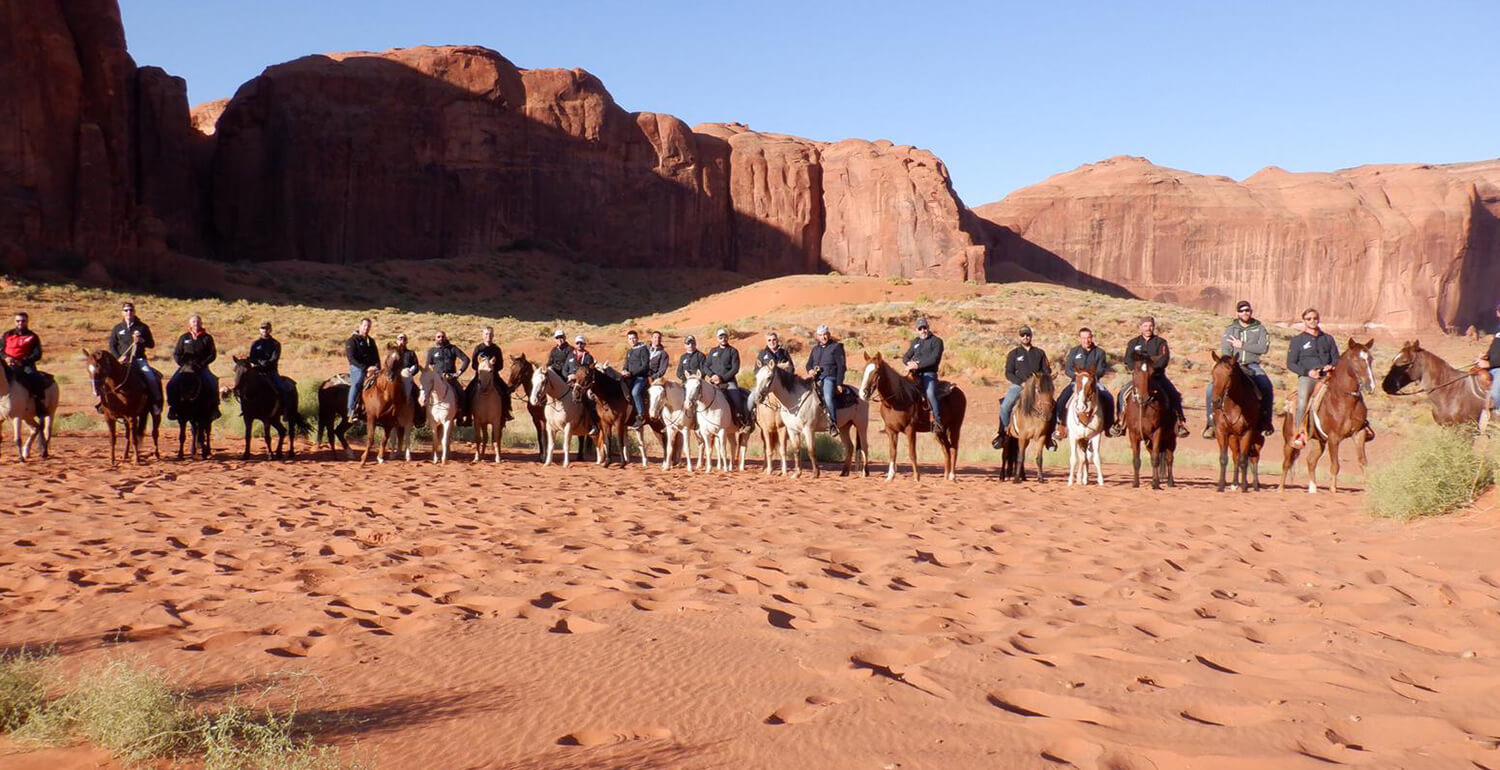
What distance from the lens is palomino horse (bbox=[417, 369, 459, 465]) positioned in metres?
17.8

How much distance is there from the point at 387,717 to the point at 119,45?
196ft

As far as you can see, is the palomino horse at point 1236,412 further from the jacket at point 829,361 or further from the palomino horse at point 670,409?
the palomino horse at point 670,409

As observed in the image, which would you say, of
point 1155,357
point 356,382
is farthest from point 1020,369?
point 356,382

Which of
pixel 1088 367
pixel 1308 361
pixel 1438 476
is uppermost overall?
pixel 1308 361

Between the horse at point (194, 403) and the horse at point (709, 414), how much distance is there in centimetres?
772

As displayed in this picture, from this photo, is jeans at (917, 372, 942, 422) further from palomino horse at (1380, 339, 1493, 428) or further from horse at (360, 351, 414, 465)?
horse at (360, 351, 414, 465)

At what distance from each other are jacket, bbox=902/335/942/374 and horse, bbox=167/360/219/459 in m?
11.2

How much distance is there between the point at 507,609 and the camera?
22.0ft

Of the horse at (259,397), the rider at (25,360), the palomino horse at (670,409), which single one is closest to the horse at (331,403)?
the horse at (259,397)

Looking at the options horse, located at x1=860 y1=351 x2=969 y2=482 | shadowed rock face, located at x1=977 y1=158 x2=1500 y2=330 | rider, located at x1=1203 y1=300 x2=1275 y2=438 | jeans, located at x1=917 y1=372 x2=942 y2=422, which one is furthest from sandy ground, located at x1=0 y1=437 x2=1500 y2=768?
shadowed rock face, located at x1=977 y1=158 x2=1500 y2=330

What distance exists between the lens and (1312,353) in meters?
15.3

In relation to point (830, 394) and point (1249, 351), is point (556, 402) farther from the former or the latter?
point (1249, 351)

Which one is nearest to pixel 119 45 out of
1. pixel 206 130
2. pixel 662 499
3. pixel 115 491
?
pixel 206 130

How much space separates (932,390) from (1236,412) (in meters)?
4.34
